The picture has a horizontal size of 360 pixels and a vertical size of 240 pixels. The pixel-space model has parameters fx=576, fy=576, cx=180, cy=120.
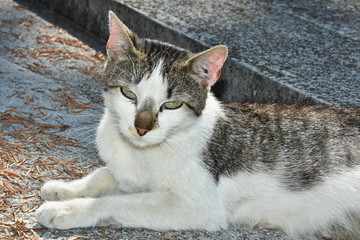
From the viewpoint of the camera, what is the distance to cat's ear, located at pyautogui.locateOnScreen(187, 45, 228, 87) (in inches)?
125

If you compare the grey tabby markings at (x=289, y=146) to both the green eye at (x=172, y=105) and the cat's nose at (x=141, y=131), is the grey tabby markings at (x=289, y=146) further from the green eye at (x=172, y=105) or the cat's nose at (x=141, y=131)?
the cat's nose at (x=141, y=131)

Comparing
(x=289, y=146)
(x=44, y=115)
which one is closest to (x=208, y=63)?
(x=289, y=146)

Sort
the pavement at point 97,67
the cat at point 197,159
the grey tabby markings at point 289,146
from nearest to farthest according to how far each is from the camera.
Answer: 1. the cat at point 197,159
2. the grey tabby markings at point 289,146
3. the pavement at point 97,67

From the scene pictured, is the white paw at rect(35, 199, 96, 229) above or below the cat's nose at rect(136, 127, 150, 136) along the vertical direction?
below

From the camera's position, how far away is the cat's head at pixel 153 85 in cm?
312

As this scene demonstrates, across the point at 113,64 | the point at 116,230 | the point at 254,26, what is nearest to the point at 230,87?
the point at 254,26

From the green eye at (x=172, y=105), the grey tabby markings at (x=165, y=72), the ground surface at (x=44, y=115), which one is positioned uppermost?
Answer: the grey tabby markings at (x=165, y=72)

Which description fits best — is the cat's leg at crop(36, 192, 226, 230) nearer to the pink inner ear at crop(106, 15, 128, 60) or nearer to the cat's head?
the cat's head

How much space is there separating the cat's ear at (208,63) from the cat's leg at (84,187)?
0.88m

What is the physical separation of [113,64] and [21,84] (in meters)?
1.74

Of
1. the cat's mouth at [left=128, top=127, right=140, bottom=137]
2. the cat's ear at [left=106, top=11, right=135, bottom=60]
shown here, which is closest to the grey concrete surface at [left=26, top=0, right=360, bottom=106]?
the cat's ear at [left=106, top=11, right=135, bottom=60]

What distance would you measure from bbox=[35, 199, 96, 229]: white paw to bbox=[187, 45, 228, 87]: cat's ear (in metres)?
0.99

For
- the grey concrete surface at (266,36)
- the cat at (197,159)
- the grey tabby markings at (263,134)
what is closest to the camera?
the cat at (197,159)

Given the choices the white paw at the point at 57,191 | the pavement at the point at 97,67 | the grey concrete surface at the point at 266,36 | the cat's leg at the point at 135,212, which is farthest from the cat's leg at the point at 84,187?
the grey concrete surface at the point at 266,36
